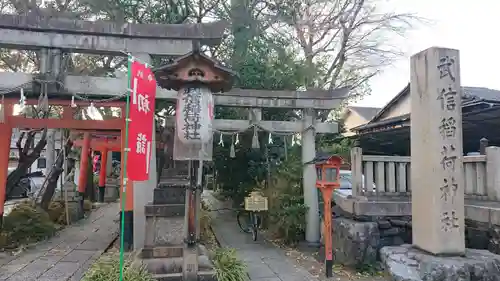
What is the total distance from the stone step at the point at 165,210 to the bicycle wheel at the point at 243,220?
4646 millimetres

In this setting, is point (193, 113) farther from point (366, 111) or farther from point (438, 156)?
point (366, 111)

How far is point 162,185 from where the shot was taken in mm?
7254

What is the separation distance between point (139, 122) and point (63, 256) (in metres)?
4.96

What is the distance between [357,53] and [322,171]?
11147 mm

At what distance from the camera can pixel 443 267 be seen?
4617mm

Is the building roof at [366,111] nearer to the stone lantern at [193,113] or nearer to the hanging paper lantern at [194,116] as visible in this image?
the stone lantern at [193,113]

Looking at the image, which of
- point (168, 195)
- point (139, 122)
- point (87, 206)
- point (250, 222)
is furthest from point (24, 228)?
point (139, 122)

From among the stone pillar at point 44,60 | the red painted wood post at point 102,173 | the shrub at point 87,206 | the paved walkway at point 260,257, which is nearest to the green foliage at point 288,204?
the paved walkway at point 260,257

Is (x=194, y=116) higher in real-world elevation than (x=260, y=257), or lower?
higher

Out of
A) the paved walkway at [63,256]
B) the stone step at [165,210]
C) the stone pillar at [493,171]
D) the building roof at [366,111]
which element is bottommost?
the paved walkway at [63,256]

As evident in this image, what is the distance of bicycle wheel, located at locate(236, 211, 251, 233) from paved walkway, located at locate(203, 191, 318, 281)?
172mm

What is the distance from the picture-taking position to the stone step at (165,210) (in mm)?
6582

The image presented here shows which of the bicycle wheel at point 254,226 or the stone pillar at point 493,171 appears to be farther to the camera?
the bicycle wheel at point 254,226

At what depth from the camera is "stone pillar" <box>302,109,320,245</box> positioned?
930 cm
